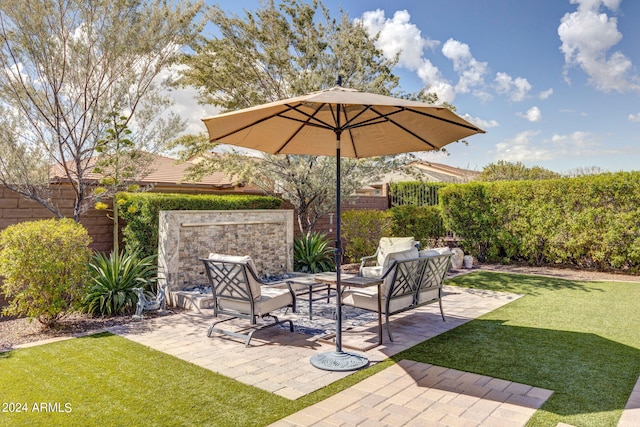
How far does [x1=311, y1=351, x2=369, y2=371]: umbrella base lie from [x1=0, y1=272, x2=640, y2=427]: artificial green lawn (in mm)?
161

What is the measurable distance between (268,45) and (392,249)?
5997mm

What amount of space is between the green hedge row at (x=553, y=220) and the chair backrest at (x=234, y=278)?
8.86 metres

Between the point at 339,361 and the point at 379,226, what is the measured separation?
6812mm

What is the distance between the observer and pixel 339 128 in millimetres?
4559

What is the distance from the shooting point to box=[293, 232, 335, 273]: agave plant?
9945 mm

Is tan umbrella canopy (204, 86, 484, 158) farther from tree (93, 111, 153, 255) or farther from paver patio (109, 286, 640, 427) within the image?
tree (93, 111, 153, 255)

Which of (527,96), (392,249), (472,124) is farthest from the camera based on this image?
(527,96)

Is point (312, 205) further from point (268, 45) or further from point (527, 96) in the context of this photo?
point (527, 96)

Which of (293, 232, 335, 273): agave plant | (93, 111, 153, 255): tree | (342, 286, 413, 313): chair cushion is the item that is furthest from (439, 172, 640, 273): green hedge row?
(93, 111, 153, 255): tree

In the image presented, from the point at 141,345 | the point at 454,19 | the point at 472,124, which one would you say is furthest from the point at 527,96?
the point at 141,345

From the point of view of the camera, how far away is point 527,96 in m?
15.7

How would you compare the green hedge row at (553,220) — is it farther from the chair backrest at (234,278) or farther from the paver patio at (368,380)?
the chair backrest at (234,278)

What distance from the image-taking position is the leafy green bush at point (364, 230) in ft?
Result: 35.3

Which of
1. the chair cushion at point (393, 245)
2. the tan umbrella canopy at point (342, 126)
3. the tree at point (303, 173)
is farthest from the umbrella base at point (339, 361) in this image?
the tree at point (303, 173)
